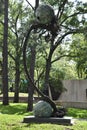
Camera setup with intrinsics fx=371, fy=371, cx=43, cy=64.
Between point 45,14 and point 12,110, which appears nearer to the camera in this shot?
point 45,14

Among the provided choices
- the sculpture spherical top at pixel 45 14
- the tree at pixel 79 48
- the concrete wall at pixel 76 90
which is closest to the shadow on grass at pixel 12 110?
the tree at pixel 79 48

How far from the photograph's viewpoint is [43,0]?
2278 centimetres

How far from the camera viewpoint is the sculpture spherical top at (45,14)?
891 cm

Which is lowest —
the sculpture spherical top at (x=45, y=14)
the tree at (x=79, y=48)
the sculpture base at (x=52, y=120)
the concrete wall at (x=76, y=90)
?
the sculpture base at (x=52, y=120)

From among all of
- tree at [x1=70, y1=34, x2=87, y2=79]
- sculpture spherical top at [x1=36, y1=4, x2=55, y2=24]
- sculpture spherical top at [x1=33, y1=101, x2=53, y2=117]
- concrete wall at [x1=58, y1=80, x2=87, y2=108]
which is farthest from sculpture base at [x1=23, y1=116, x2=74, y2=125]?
concrete wall at [x1=58, y1=80, x2=87, y2=108]

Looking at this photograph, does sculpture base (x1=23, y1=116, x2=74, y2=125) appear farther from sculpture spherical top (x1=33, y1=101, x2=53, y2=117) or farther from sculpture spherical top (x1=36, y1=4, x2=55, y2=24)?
sculpture spherical top (x1=36, y1=4, x2=55, y2=24)

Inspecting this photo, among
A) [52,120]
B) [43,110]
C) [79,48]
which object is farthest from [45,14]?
[79,48]

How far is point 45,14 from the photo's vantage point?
8.92m

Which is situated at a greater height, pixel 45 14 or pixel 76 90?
pixel 45 14

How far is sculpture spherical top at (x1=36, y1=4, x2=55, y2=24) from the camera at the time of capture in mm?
8906

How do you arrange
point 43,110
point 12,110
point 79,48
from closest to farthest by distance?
point 43,110 < point 12,110 < point 79,48

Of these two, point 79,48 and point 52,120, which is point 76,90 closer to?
point 79,48

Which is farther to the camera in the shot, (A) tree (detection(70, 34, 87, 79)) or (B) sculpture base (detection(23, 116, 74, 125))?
(A) tree (detection(70, 34, 87, 79))

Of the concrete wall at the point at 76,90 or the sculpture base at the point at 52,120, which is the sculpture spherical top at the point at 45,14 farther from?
the concrete wall at the point at 76,90
